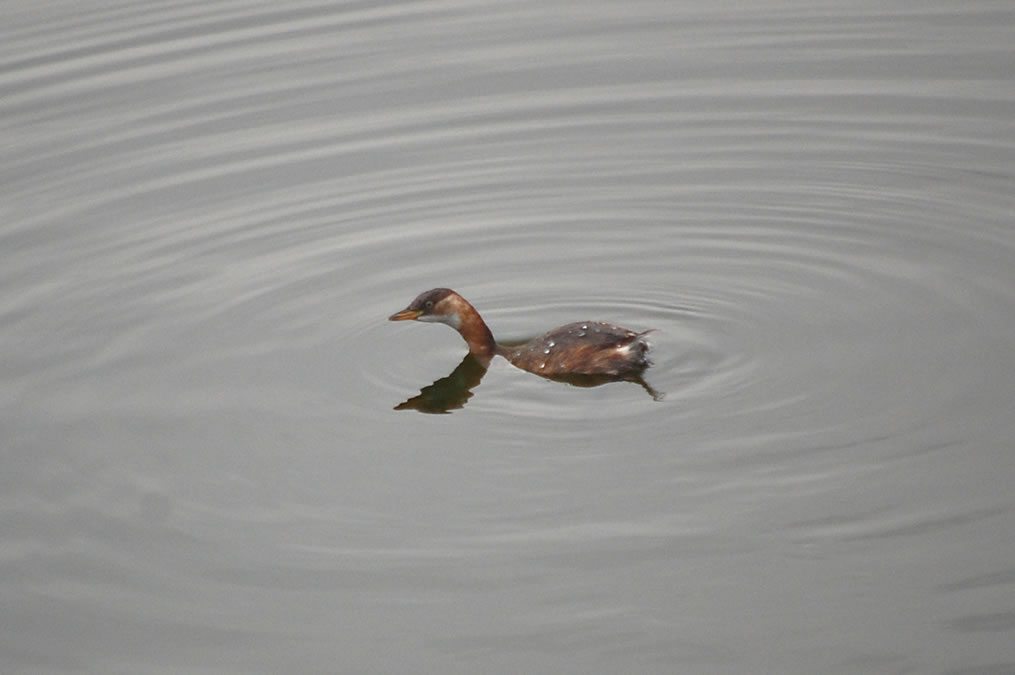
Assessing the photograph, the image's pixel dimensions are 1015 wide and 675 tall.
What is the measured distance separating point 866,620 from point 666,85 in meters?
6.54

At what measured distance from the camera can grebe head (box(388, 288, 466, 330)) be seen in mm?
8273

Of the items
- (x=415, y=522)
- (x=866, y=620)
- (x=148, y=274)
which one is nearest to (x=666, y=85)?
(x=148, y=274)

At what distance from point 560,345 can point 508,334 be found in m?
0.76

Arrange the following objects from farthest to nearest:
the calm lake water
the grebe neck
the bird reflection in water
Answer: the grebe neck → the bird reflection in water → the calm lake water

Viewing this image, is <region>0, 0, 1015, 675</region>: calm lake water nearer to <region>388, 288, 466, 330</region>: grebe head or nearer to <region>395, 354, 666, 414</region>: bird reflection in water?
<region>395, 354, 666, 414</region>: bird reflection in water

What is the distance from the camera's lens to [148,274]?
9508mm

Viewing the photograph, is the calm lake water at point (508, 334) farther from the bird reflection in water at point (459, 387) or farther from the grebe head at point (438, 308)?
the grebe head at point (438, 308)

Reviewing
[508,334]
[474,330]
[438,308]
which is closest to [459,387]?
[474,330]

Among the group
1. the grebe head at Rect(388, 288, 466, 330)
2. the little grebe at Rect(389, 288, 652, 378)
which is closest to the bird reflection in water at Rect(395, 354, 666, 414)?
the little grebe at Rect(389, 288, 652, 378)

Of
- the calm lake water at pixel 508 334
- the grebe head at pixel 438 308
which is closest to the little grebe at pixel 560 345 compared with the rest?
the grebe head at pixel 438 308

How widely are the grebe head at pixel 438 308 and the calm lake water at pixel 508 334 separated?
0.84ft

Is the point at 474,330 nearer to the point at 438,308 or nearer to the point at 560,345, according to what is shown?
the point at 438,308

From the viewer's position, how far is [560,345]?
790 centimetres

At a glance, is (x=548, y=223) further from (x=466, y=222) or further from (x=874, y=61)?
(x=874, y=61)
